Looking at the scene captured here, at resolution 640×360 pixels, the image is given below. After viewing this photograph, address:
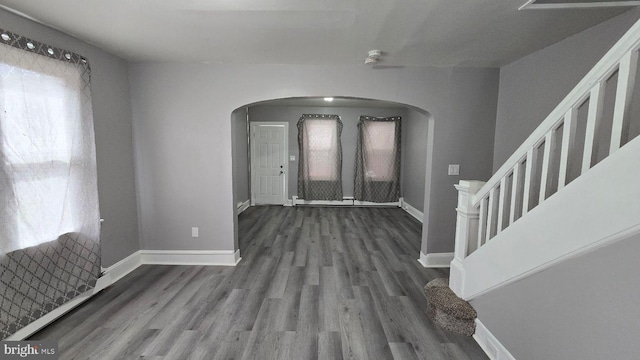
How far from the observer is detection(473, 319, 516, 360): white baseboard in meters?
1.88

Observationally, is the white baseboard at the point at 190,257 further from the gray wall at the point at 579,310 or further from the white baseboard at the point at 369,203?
the white baseboard at the point at 369,203

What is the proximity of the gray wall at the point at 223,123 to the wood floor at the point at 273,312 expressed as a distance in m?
0.57

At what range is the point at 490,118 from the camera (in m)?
3.32

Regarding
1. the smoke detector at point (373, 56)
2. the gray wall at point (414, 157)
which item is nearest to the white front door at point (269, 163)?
the gray wall at point (414, 157)

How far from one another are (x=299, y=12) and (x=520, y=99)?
8.05 ft

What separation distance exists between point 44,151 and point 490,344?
363 cm

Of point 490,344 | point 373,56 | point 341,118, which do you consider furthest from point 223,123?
point 341,118

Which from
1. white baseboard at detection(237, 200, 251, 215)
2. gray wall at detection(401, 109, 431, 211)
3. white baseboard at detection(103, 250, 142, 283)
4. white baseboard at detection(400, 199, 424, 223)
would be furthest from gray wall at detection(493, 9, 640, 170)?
white baseboard at detection(237, 200, 251, 215)

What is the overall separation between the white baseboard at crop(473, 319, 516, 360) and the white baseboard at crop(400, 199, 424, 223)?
3225mm

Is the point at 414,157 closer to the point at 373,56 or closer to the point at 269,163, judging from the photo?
the point at 269,163

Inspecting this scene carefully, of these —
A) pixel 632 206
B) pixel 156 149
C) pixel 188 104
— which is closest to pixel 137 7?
pixel 188 104

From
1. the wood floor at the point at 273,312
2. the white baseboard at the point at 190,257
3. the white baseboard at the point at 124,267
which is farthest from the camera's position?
the white baseboard at the point at 190,257

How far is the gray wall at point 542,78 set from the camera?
2.04m

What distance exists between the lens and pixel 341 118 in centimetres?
654
